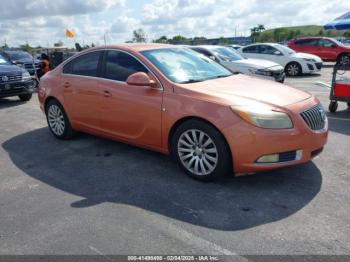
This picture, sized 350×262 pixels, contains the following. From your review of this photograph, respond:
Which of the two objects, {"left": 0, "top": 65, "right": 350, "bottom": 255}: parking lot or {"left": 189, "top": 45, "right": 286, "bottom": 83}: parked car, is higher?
{"left": 189, "top": 45, "right": 286, "bottom": 83}: parked car

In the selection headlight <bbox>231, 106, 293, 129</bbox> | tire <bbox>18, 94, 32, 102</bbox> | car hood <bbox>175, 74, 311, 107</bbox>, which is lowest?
tire <bbox>18, 94, 32, 102</bbox>

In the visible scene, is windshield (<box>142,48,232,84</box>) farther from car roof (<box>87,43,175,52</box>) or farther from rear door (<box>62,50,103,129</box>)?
rear door (<box>62,50,103,129</box>)

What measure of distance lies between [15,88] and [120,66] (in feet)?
21.5

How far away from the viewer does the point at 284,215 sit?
3.48 m

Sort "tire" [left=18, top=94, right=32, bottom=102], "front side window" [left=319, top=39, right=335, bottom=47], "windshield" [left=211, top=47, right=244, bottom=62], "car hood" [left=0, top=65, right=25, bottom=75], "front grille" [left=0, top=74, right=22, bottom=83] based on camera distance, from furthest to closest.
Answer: "front side window" [left=319, top=39, right=335, bottom=47]
"windshield" [left=211, top=47, right=244, bottom=62]
"tire" [left=18, top=94, right=32, bottom=102]
"car hood" [left=0, top=65, right=25, bottom=75]
"front grille" [left=0, top=74, right=22, bottom=83]

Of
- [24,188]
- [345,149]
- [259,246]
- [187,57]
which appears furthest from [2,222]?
[345,149]

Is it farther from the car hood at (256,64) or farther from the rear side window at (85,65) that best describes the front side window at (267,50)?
the rear side window at (85,65)

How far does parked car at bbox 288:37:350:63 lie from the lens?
19.8 m

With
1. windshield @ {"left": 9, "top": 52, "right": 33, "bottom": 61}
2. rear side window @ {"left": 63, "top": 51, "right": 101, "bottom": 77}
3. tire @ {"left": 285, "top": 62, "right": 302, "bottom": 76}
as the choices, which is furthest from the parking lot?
windshield @ {"left": 9, "top": 52, "right": 33, "bottom": 61}

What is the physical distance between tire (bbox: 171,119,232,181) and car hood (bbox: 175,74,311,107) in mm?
352

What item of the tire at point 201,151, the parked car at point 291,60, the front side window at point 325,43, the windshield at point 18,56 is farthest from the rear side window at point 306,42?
the tire at point 201,151

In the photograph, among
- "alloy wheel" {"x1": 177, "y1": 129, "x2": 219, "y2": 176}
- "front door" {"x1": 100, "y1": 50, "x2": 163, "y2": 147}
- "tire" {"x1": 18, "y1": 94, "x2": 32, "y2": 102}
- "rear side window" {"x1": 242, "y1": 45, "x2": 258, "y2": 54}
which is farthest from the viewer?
"rear side window" {"x1": 242, "y1": 45, "x2": 258, "y2": 54}

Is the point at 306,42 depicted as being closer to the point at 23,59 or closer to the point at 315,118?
the point at 23,59

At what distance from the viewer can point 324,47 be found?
20312 mm
